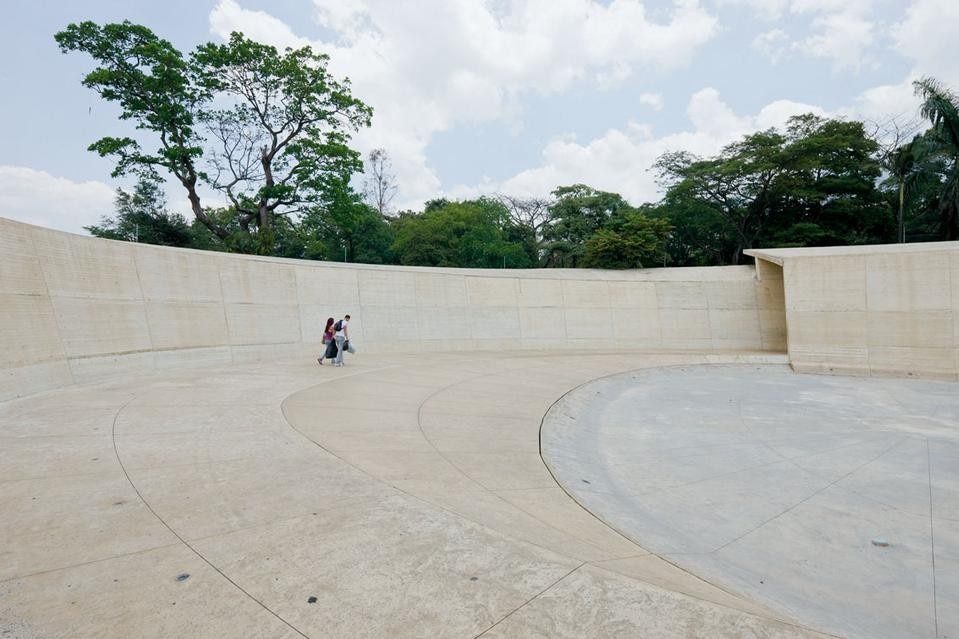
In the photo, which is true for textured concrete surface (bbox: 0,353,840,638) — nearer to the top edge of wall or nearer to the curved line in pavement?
the curved line in pavement

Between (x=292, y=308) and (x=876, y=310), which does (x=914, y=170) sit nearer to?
(x=876, y=310)

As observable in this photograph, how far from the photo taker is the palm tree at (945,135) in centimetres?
2270

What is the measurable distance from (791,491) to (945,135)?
28.3 meters

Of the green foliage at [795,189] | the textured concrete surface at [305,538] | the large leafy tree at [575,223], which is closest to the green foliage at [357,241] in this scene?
the large leafy tree at [575,223]

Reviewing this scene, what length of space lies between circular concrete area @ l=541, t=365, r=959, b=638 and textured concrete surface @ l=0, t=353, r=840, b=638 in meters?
0.88

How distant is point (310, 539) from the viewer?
3262 mm

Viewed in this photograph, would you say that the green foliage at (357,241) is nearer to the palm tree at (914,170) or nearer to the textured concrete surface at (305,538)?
the textured concrete surface at (305,538)

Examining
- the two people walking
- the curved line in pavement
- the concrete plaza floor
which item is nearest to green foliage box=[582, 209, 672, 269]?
the two people walking

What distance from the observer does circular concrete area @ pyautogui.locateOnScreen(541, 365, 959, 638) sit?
3.93m

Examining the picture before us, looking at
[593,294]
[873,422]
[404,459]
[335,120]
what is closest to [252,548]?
[404,459]

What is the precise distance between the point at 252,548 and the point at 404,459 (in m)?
2.28

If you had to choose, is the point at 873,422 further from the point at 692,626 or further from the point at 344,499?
the point at 344,499

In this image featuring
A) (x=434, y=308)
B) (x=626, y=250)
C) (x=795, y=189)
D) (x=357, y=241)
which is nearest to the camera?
(x=434, y=308)

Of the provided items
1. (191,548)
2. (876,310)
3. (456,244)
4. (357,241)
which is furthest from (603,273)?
(357,241)
